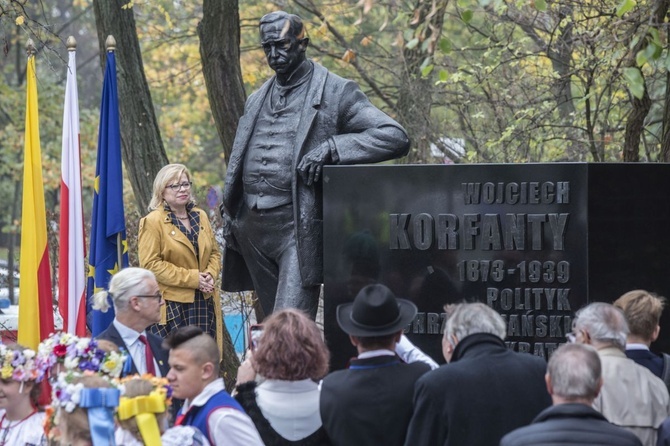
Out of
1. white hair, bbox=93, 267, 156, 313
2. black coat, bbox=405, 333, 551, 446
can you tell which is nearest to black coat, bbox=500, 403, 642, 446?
black coat, bbox=405, 333, 551, 446

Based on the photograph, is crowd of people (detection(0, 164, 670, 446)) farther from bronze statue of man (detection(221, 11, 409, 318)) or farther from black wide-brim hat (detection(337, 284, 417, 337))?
bronze statue of man (detection(221, 11, 409, 318))

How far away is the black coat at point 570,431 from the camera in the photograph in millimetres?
4621

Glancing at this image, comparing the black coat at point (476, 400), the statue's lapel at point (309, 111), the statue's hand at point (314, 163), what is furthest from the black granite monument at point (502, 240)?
the black coat at point (476, 400)

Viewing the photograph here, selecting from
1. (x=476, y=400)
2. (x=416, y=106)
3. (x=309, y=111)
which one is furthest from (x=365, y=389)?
(x=416, y=106)

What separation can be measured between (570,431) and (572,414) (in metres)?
0.08

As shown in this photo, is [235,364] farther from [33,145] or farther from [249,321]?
[33,145]

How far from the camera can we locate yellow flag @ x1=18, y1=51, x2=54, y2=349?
932cm

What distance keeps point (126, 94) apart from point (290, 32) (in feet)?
16.8

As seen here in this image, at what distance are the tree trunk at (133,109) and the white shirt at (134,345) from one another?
5862 millimetres

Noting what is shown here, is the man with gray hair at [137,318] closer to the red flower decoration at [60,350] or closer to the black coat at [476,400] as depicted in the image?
the red flower decoration at [60,350]

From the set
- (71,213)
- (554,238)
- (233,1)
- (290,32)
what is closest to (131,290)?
(290,32)

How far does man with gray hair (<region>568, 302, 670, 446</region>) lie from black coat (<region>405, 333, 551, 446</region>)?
49 centimetres

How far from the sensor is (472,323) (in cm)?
533

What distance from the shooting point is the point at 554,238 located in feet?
24.3
